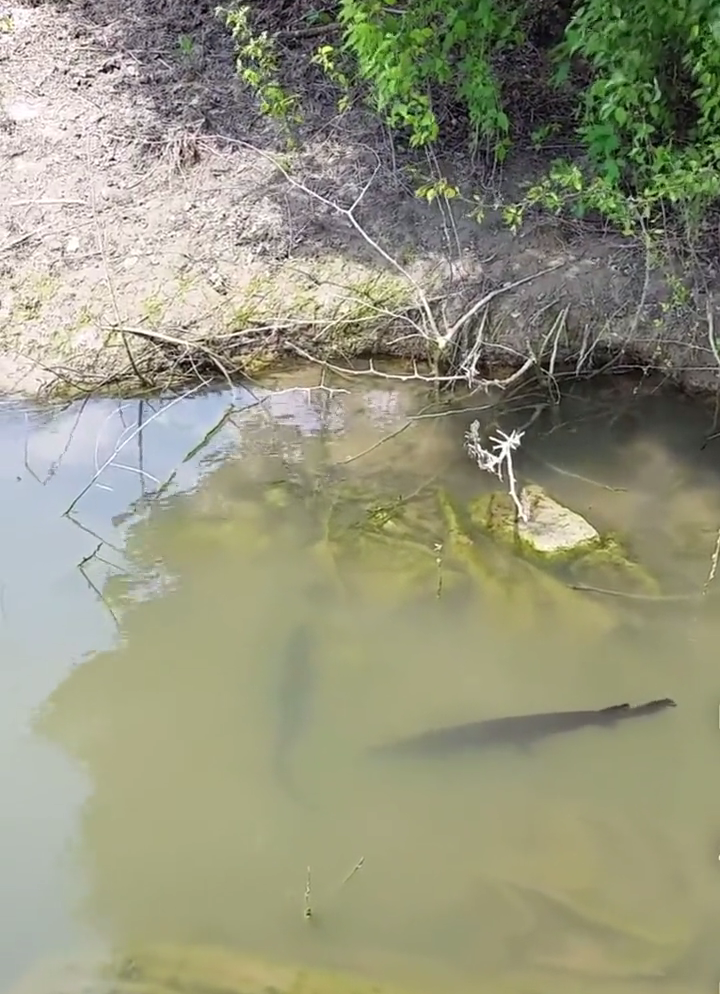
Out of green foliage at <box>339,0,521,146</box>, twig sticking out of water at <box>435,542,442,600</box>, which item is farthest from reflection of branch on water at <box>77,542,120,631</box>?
green foliage at <box>339,0,521,146</box>

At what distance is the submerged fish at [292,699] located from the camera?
3.23 meters

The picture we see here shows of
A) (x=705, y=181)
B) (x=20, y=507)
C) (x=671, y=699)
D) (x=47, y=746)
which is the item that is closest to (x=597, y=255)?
(x=705, y=181)

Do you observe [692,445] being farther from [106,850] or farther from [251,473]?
[106,850]

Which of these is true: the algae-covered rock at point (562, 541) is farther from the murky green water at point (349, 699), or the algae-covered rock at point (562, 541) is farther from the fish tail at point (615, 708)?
the fish tail at point (615, 708)

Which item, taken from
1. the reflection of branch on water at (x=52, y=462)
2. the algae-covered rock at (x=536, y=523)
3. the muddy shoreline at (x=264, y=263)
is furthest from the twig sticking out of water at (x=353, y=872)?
the muddy shoreline at (x=264, y=263)

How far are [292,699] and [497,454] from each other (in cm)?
172

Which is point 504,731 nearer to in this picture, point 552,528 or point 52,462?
point 552,528

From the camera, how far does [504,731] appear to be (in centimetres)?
323

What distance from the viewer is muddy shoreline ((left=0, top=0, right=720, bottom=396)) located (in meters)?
4.89

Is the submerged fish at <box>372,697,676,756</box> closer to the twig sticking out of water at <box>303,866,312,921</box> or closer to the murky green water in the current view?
the murky green water

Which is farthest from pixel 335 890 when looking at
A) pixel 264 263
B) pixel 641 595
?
pixel 264 263

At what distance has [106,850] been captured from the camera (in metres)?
3.02

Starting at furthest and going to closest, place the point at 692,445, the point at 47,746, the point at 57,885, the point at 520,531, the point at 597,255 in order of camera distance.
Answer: the point at 597,255, the point at 692,445, the point at 520,531, the point at 47,746, the point at 57,885

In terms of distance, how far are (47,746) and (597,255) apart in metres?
3.61
